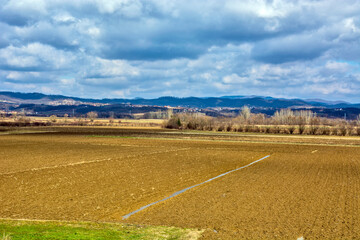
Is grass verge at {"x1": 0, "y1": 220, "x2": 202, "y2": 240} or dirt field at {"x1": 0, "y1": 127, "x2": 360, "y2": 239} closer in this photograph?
grass verge at {"x1": 0, "y1": 220, "x2": 202, "y2": 240}

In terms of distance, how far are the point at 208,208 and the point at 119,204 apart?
3.80 m

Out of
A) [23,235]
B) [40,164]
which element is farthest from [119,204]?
[40,164]

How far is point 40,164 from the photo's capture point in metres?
28.3

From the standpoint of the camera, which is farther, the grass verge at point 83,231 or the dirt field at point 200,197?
the dirt field at point 200,197

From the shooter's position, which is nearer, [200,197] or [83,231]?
[83,231]

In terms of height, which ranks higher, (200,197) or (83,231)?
(83,231)

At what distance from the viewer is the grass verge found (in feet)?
34.1

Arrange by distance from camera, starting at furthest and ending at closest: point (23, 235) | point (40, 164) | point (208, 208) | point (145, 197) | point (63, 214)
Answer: point (40, 164), point (145, 197), point (208, 208), point (63, 214), point (23, 235)

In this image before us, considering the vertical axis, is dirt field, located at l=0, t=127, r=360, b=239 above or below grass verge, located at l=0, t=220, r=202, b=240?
below

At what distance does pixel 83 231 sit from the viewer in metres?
11.2

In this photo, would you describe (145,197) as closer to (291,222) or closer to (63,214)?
(63,214)

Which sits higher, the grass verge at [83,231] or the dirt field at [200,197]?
the grass verge at [83,231]

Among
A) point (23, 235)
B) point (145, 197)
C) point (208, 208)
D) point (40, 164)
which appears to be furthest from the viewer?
point (40, 164)

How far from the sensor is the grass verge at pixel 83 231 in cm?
1040
